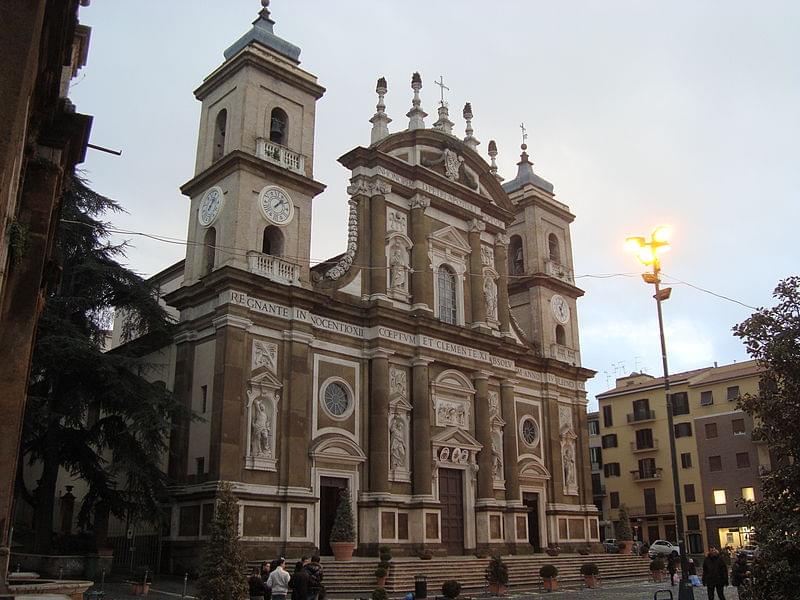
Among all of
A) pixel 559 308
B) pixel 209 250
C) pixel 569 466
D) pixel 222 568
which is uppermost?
pixel 559 308

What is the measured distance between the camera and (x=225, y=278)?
24.2 m

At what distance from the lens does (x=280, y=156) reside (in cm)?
2719

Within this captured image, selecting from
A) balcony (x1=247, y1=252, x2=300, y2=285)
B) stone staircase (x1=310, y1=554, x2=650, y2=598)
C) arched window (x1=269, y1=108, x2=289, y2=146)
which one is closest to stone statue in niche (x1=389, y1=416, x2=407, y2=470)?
stone staircase (x1=310, y1=554, x2=650, y2=598)

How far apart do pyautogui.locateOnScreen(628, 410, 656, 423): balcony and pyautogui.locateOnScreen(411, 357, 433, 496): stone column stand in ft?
100

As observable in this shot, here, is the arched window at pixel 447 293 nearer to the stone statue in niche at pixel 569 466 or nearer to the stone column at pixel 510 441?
the stone column at pixel 510 441

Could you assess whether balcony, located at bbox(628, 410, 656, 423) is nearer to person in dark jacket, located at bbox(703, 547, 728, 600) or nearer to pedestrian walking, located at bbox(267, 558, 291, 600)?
person in dark jacket, located at bbox(703, 547, 728, 600)

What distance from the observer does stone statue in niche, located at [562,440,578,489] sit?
1401 inches

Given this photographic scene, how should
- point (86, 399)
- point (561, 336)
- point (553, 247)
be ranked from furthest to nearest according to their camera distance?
point (553, 247), point (561, 336), point (86, 399)

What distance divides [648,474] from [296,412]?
36.3 metres

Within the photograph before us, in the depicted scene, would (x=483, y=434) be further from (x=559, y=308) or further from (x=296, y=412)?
(x=559, y=308)

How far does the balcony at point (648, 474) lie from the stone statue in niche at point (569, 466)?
20033 mm

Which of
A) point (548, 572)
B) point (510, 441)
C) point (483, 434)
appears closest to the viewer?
point (548, 572)

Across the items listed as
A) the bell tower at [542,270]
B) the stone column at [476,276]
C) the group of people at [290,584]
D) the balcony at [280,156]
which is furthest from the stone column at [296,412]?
the bell tower at [542,270]

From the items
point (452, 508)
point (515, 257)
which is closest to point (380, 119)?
point (515, 257)
